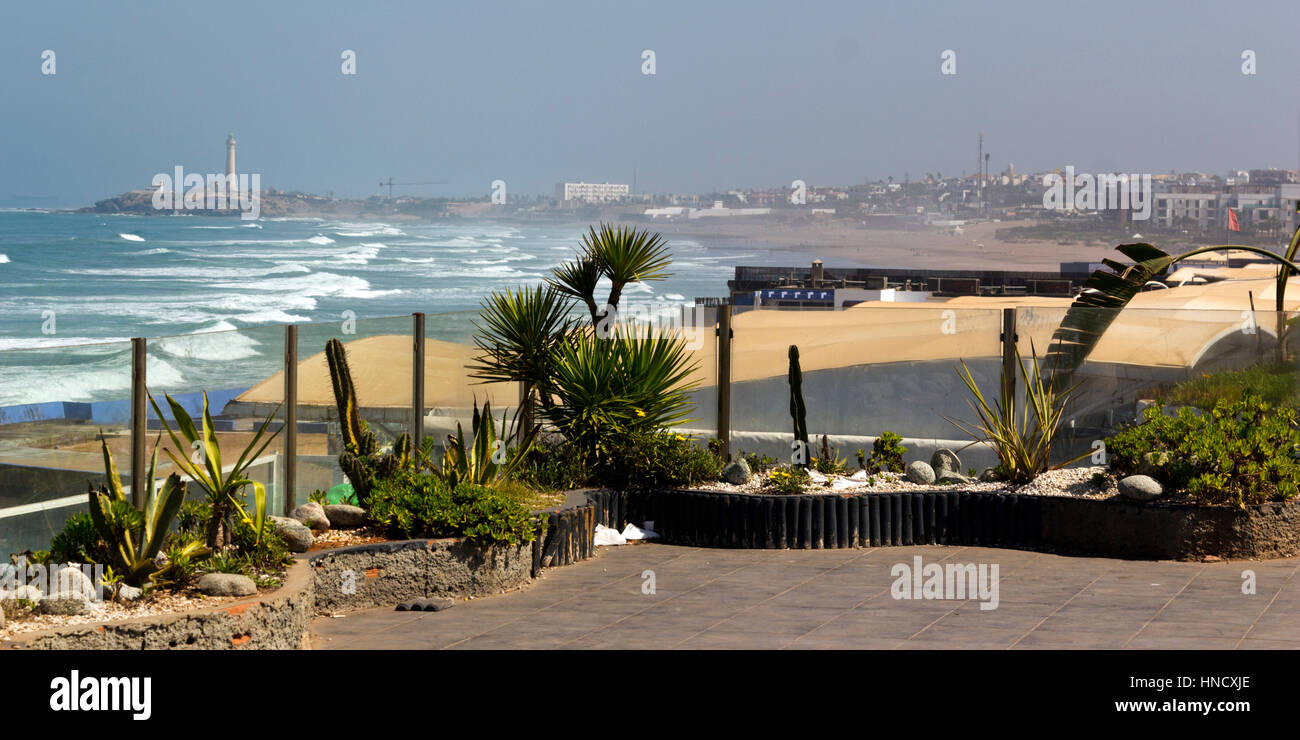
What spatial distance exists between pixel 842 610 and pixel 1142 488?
335cm

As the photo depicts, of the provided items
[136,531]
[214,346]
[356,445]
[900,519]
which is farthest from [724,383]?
[136,531]

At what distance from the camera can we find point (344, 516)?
31.0ft

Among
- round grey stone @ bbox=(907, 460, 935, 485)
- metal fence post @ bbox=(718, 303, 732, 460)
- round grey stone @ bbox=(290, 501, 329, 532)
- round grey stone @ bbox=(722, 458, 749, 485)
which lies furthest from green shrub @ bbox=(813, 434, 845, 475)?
round grey stone @ bbox=(290, 501, 329, 532)

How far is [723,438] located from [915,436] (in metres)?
2.14

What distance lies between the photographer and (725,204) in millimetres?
199250

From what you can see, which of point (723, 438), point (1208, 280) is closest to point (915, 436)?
point (723, 438)

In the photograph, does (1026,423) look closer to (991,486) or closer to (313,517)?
(991,486)

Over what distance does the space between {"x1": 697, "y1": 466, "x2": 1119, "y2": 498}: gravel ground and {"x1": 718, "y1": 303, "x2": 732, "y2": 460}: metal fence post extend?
37.9 inches

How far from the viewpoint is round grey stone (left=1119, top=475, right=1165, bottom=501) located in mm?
10578

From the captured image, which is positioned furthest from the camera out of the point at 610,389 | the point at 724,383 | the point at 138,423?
the point at 724,383

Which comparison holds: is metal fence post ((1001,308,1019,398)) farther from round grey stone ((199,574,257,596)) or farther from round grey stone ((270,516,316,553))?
round grey stone ((199,574,257,596))

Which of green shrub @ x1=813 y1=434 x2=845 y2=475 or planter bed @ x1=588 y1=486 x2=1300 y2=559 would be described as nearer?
planter bed @ x1=588 y1=486 x2=1300 y2=559

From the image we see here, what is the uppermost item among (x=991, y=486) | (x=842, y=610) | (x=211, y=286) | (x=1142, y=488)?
(x=211, y=286)
